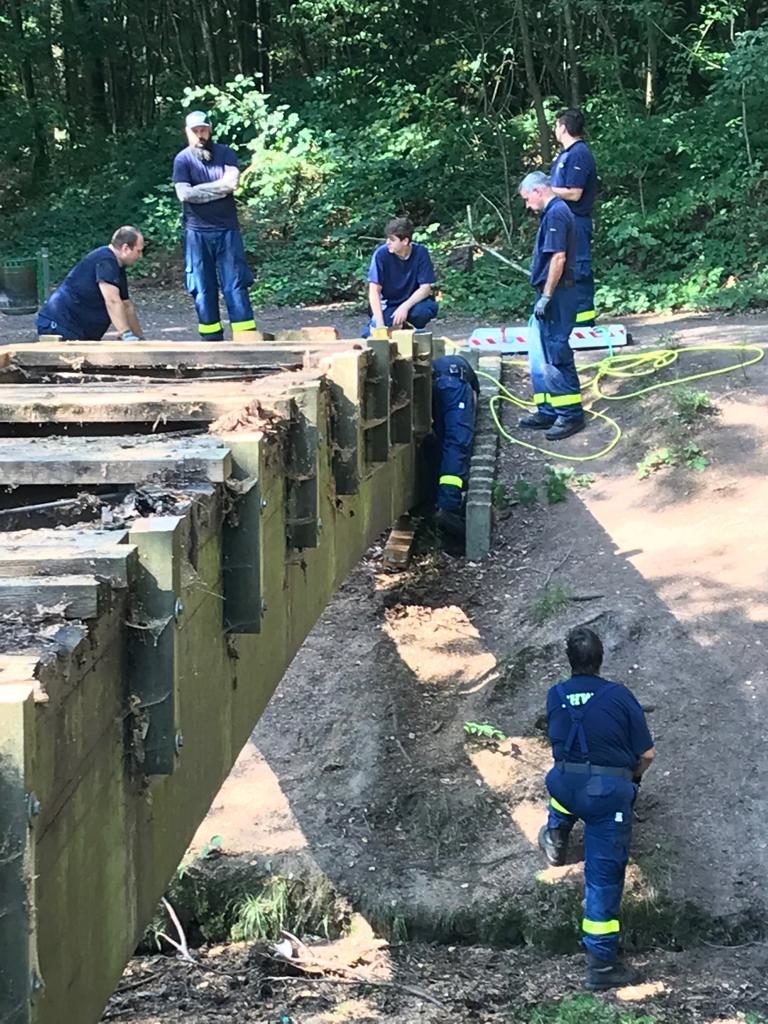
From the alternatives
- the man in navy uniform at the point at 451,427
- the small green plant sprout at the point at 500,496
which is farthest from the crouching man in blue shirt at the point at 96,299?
the small green plant sprout at the point at 500,496

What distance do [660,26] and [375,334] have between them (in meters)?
11.4

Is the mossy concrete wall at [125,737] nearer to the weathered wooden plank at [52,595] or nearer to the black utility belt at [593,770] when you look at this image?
the weathered wooden plank at [52,595]

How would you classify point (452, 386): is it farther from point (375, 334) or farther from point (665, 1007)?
point (665, 1007)

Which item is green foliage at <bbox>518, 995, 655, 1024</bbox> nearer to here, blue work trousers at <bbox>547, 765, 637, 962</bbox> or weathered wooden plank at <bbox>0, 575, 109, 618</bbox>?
blue work trousers at <bbox>547, 765, 637, 962</bbox>

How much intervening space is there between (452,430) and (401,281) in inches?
54.0

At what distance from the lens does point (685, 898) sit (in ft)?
17.2

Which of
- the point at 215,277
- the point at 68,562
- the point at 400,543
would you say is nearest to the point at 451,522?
the point at 400,543

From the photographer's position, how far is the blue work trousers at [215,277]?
27.3ft

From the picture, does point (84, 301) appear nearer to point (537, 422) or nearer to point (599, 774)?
point (537, 422)

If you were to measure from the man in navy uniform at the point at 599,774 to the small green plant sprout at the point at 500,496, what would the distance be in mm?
3051

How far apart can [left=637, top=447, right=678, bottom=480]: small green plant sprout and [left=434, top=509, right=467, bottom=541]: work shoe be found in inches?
51.4

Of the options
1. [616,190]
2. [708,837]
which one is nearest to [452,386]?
[708,837]

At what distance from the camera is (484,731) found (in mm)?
6332

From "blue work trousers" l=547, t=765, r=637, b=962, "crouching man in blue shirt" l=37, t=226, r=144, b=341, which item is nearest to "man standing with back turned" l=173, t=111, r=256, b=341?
"crouching man in blue shirt" l=37, t=226, r=144, b=341
